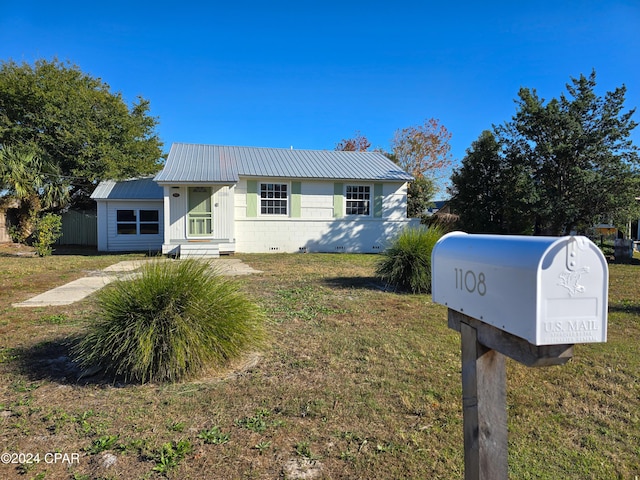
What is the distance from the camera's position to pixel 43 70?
17.0 meters

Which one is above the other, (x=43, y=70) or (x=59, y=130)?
(x=43, y=70)

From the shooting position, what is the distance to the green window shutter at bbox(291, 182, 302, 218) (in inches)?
624

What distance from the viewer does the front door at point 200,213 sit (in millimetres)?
14344

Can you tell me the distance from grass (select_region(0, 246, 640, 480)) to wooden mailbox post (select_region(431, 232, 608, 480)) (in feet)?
2.85

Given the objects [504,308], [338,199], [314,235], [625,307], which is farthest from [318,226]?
[504,308]

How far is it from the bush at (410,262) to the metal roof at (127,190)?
1232 cm

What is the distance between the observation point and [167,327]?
11.3 ft

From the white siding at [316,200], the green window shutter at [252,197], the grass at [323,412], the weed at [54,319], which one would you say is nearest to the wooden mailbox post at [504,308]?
the grass at [323,412]

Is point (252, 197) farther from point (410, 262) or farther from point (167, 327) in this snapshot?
point (167, 327)

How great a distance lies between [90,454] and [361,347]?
8.86ft

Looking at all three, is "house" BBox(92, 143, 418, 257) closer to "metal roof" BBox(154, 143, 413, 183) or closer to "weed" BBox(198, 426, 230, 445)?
"metal roof" BBox(154, 143, 413, 183)

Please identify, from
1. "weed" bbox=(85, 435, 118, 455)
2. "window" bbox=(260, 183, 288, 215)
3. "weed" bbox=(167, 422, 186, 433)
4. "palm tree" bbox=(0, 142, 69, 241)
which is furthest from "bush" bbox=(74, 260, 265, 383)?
"palm tree" bbox=(0, 142, 69, 241)

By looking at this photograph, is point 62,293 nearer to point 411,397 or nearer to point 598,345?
point 411,397

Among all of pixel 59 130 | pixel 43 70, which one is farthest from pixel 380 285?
pixel 43 70
